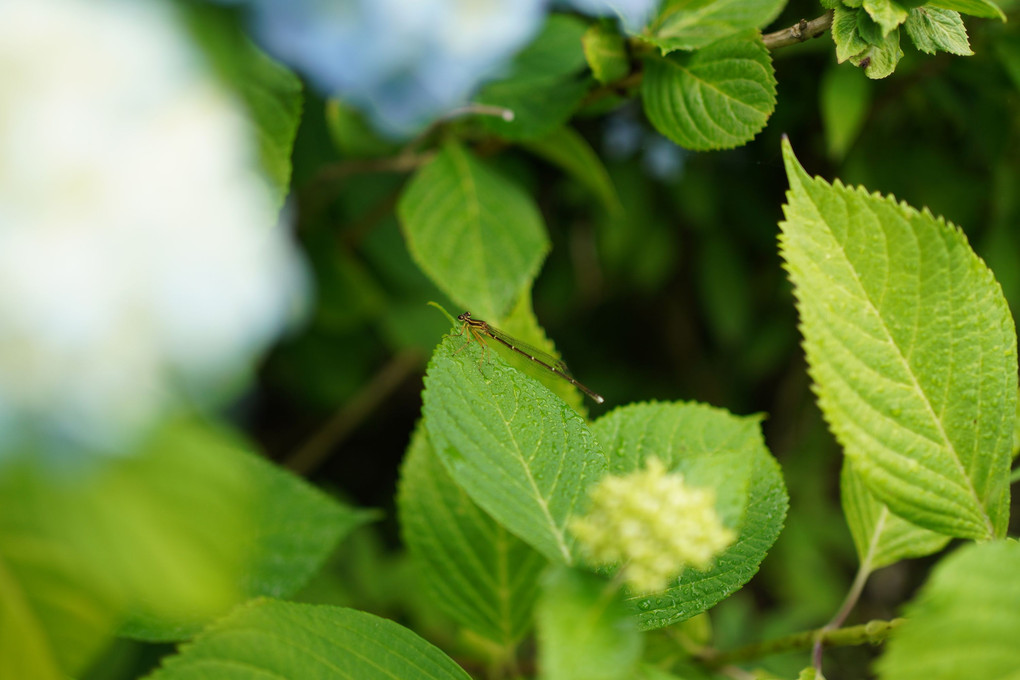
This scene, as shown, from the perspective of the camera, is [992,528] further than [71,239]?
Yes

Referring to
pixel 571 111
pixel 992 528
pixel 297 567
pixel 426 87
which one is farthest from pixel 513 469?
pixel 426 87

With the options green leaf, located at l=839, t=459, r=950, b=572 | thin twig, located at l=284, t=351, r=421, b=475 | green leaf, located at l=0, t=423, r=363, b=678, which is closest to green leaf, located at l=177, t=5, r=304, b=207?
green leaf, located at l=0, t=423, r=363, b=678

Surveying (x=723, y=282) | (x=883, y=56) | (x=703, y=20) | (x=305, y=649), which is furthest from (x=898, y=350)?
(x=723, y=282)

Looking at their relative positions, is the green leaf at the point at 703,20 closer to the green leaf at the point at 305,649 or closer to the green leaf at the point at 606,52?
the green leaf at the point at 606,52

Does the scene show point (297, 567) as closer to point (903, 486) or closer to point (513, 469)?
point (513, 469)

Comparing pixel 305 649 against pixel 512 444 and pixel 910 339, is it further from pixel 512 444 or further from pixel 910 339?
pixel 910 339

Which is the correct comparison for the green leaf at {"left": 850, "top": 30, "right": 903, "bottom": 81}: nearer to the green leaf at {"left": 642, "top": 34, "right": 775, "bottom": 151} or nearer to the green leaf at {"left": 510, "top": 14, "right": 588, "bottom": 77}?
the green leaf at {"left": 642, "top": 34, "right": 775, "bottom": 151}
